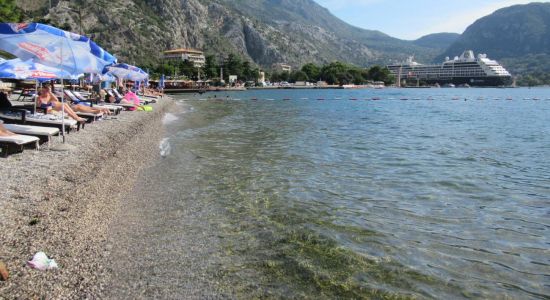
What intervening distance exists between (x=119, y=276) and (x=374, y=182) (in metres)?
8.19

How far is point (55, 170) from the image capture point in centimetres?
1016

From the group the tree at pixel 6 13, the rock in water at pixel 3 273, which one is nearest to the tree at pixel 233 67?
the tree at pixel 6 13

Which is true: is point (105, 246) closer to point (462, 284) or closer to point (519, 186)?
point (462, 284)

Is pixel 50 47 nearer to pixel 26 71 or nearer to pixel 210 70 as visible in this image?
pixel 26 71

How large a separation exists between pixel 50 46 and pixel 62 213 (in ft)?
20.3

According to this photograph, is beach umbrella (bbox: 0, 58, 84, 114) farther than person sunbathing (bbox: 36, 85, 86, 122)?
No

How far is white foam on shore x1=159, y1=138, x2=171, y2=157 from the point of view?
16.5 meters

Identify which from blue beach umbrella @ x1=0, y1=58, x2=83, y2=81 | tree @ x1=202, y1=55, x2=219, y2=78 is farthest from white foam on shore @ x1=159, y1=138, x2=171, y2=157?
tree @ x1=202, y1=55, x2=219, y2=78

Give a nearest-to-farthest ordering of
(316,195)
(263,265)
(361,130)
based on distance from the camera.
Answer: (263,265), (316,195), (361,130)

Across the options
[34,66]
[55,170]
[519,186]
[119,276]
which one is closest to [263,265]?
[119,276]

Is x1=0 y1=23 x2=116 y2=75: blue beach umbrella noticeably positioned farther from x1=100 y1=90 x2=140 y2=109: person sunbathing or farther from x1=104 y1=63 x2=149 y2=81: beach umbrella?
x1=100 y1=90 x2=140 y2=109: person sunbathing

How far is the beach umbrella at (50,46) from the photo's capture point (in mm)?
11055

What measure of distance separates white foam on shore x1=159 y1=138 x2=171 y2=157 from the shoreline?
2021 millimetres

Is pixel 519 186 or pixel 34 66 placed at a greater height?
pixel 34 66
